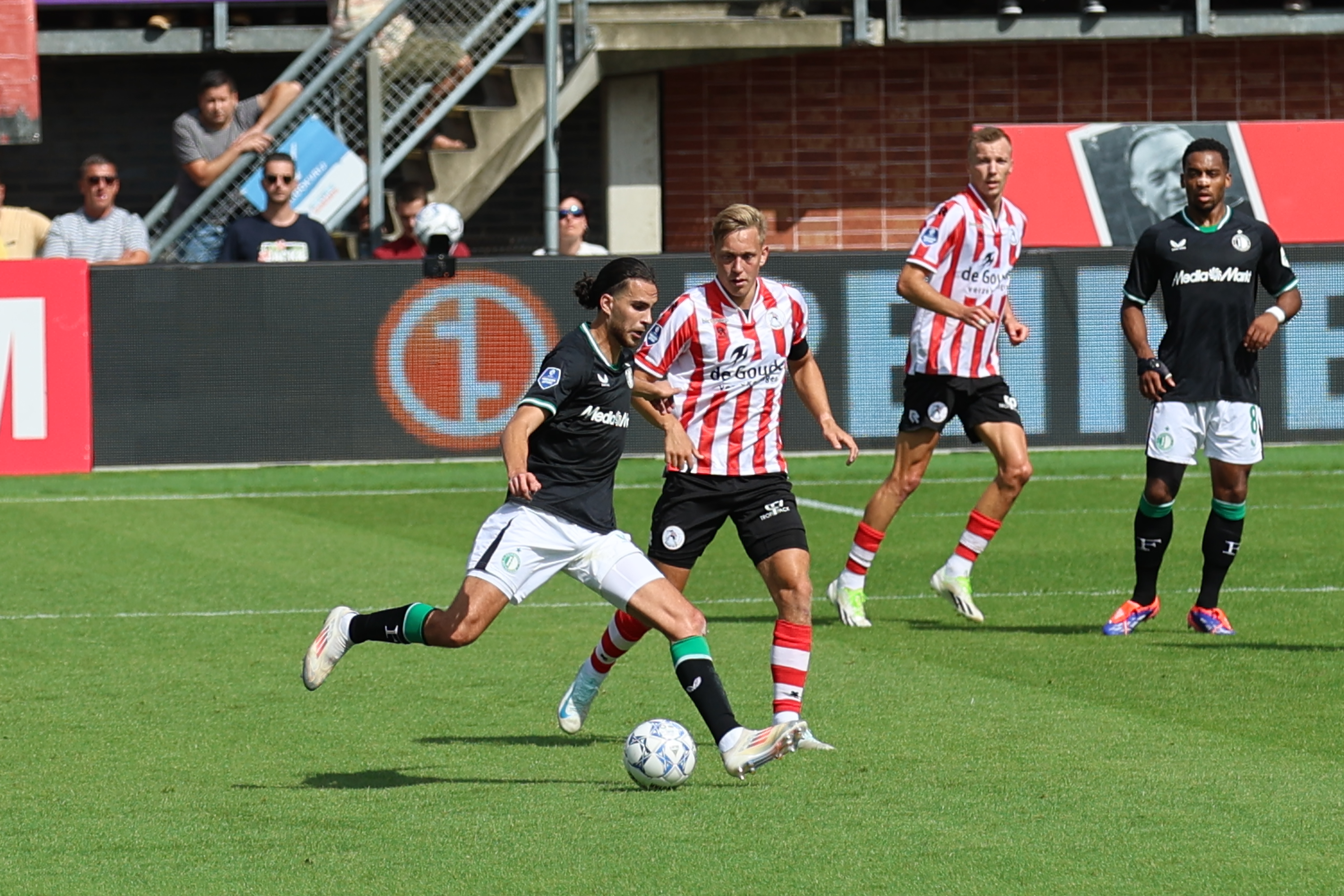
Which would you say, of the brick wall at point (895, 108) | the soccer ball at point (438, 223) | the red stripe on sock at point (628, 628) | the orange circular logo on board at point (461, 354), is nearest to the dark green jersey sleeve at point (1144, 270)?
the red stripe on sock at point (628, 628)

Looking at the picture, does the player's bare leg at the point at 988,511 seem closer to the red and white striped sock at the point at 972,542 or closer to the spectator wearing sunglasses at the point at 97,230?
the red and white striped sock at the point at 972,542

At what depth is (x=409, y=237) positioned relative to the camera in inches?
709

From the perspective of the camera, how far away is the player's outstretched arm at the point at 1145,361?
9445mm

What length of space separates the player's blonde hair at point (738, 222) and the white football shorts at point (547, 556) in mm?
1143

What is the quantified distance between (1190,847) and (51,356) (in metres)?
12.7

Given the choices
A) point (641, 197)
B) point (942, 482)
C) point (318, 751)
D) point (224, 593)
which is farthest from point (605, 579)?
point (641, 197)

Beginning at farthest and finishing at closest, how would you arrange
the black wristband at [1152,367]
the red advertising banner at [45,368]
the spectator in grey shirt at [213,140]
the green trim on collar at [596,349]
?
1. the spectator in grey shirt at [213,140]
2. the red advertising banner at [45,368]
3. the black wristband at [1152,367]
4. the green trim on collar at [596,349]

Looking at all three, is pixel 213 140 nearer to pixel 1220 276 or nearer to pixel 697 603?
pixel 697 603

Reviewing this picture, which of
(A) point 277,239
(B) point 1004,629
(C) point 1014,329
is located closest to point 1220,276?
(C) point 1014,329

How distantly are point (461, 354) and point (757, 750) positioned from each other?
10901 mm

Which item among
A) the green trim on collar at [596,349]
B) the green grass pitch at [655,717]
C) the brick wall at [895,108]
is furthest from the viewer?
the brick wall at [895,108]

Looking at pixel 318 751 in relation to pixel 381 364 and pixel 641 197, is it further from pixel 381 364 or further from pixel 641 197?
pixel 641 197

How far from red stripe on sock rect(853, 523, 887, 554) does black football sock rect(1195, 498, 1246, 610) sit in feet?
4.94

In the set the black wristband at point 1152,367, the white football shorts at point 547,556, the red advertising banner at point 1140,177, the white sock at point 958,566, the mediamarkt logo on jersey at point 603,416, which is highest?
the red advertising banner at point 1140,177
